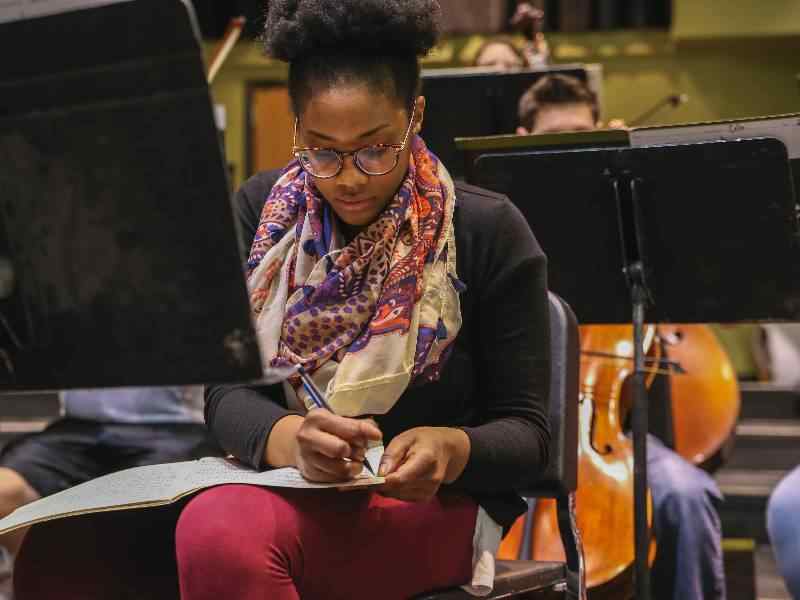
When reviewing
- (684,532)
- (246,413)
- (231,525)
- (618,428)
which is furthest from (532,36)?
(231,525)

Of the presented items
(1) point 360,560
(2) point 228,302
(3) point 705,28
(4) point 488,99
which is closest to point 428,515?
(1) point 360,560

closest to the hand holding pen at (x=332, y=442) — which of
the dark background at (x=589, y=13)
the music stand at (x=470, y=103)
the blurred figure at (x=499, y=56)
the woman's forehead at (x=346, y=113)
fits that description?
the woman's forehead at (x=346, y=113)

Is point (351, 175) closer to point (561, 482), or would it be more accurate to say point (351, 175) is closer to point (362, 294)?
point (362, 294)

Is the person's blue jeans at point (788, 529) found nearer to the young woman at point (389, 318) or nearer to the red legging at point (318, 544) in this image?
the young woman at point (389, 318)

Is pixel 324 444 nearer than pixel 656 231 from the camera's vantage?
Yes

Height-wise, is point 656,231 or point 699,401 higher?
point 656,231

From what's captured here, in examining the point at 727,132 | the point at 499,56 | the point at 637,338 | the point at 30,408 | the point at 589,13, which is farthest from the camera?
the point at 589,13

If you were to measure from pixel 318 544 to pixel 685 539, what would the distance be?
139cm

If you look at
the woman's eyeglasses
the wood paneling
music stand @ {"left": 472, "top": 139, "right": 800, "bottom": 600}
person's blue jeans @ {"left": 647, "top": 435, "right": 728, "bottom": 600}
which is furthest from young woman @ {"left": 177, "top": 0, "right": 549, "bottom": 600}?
the wood paneling

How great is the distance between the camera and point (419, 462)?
1254 millimetres

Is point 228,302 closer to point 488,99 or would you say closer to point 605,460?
point 605,460

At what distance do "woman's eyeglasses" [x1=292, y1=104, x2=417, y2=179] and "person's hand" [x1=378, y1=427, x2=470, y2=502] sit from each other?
0.35 m

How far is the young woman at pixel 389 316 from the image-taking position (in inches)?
51.8

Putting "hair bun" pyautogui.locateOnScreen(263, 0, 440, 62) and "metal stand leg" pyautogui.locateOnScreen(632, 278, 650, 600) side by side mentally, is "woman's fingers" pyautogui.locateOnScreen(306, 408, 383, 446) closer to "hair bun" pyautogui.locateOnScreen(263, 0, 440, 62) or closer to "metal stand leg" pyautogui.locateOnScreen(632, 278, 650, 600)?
"hair bun" pyautogui.locateOnScreen(263, 0, 440, 62)
